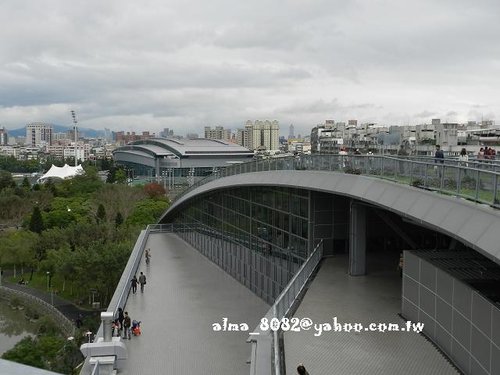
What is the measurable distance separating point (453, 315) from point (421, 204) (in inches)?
83.3

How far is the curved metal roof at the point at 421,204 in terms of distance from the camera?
7414mm

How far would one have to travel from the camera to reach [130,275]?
20.7 meters

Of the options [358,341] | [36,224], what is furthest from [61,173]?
[358,341]

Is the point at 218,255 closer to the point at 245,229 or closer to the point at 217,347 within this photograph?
the point at 245,229

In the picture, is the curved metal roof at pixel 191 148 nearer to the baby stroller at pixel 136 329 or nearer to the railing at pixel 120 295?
the railing at pixel 120 295

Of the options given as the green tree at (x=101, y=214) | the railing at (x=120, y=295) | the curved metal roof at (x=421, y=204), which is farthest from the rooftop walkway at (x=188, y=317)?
the green tree at (x=101, y=214)

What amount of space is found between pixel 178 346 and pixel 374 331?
23.4 feet

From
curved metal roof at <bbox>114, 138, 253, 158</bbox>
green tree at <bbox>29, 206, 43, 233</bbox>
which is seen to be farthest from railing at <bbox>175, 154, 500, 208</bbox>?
curved metal roof at <bbox>114, 138, 253, 158</bbox>

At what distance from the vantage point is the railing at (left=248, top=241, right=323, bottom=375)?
792 cm

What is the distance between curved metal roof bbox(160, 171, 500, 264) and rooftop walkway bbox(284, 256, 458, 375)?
1.95 metres

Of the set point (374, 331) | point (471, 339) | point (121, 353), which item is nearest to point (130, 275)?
point (121, 353)

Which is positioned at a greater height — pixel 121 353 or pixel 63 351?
pixel 121 353

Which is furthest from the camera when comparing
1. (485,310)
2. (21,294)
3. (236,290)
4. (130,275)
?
(21,294)

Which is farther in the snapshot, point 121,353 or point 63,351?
point 63,351
